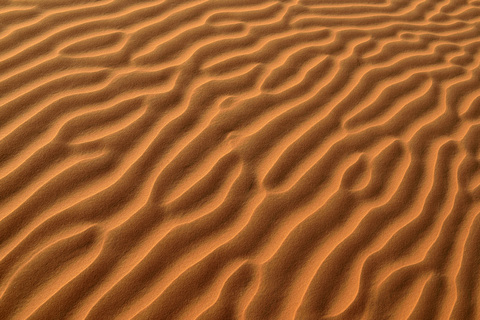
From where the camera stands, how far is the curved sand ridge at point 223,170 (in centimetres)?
215

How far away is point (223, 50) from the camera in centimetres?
317

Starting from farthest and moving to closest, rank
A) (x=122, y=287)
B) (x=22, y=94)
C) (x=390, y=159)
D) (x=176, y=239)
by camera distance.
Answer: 1. (x=390, y=159)
2. (x=22, y=94)
3. (x=176, y=239)
4. (x=122, y=287)

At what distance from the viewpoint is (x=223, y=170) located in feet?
8.28

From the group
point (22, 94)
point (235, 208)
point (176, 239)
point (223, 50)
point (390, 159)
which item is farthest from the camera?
point (223, 50)

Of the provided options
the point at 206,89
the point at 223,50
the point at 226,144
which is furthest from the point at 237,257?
the point at 223,50

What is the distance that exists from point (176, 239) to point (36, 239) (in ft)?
2.27

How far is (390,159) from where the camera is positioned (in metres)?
2.82

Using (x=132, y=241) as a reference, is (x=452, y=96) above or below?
below

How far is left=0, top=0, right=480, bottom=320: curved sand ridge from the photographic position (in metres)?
2.15

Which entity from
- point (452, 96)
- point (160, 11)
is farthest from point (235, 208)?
point (452, 96)

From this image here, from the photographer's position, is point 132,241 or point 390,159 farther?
point 390,159

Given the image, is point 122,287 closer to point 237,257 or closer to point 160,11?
point 237,257

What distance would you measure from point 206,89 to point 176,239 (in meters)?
1.10

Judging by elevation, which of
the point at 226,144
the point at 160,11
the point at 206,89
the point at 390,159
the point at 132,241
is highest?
the point at 160,11
